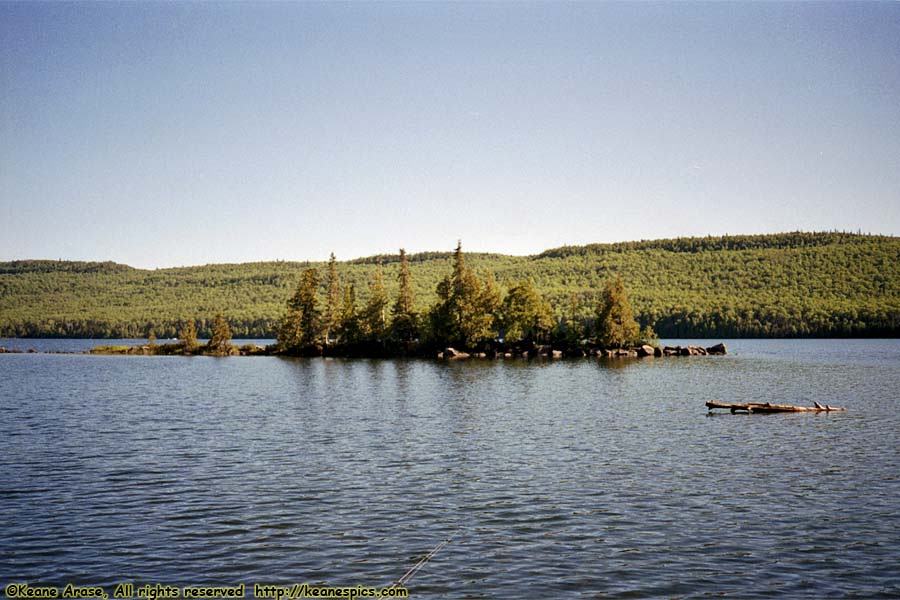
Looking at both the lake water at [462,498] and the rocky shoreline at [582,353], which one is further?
the rocky shoreline at [582,353]

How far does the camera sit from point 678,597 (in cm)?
1534

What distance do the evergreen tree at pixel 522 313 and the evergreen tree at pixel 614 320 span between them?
32.5 feet

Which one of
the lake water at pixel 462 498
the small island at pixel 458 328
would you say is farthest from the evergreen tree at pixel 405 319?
the lake water at pixel 462 498

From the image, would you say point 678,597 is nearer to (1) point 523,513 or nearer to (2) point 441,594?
(2) point 441,594

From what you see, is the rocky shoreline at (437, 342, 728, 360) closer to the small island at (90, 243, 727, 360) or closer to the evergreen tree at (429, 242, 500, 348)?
the small island at (90, 243, 727, 360)

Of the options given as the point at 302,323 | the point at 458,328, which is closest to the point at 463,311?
the point at 458,328

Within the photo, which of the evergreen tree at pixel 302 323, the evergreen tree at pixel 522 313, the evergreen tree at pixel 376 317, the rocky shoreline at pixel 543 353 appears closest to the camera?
the rocky shoreline at pixel 543 353

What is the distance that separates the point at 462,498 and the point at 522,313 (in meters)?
105

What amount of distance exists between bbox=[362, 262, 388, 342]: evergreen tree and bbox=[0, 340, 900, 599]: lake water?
8524cm

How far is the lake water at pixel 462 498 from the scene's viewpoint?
55.2 feet

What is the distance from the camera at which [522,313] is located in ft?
420

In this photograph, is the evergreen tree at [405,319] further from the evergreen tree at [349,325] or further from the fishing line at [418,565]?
the fishing line at [418,565]

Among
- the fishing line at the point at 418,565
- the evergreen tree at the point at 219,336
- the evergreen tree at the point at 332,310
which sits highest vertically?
the evergreen tree at the point at 332,310

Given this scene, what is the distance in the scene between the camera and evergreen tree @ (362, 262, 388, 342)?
135 m
